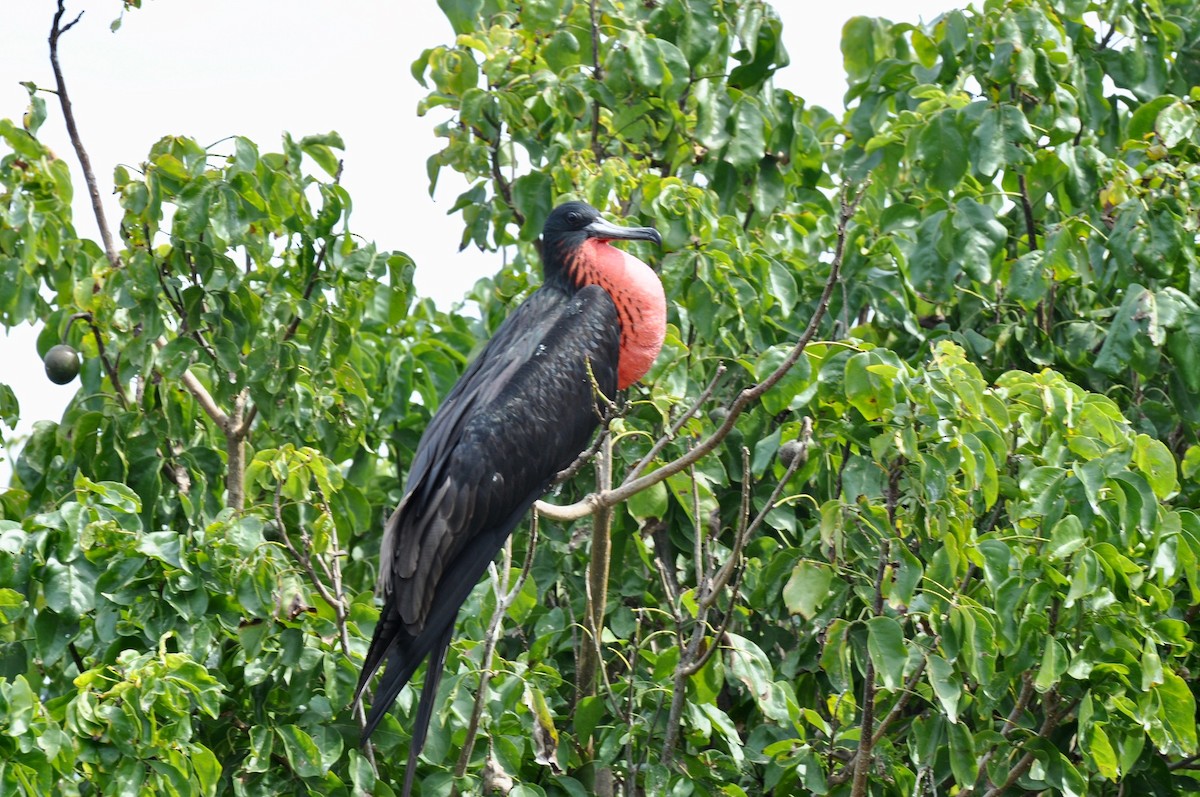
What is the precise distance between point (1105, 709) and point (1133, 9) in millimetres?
2305

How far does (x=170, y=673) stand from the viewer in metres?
3.02

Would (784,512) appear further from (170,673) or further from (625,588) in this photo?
(170,673)

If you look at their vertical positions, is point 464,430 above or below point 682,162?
below

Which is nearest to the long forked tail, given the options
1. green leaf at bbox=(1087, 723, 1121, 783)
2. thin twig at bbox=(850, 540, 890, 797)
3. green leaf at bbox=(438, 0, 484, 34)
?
thin twig at bbox=(850, 540, 890, 797)

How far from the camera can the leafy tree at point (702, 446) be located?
321 centimetres

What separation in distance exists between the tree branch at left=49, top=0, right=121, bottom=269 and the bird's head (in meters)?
1.09

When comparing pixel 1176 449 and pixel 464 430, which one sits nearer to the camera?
pixel 464 430

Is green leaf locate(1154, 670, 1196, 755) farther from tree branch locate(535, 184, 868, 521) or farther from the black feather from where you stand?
the black feather

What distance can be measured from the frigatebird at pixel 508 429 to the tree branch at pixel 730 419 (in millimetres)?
190

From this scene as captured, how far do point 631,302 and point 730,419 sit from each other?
1.05 m

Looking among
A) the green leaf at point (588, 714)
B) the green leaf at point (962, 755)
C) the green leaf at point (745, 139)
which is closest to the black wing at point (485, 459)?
the green leaf at point (588, 714)

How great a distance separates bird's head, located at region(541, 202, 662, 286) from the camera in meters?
4.14

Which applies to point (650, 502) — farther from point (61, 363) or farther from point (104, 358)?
point (61, 363)

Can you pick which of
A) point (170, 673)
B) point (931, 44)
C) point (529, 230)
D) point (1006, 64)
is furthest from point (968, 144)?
point (170, 673)
